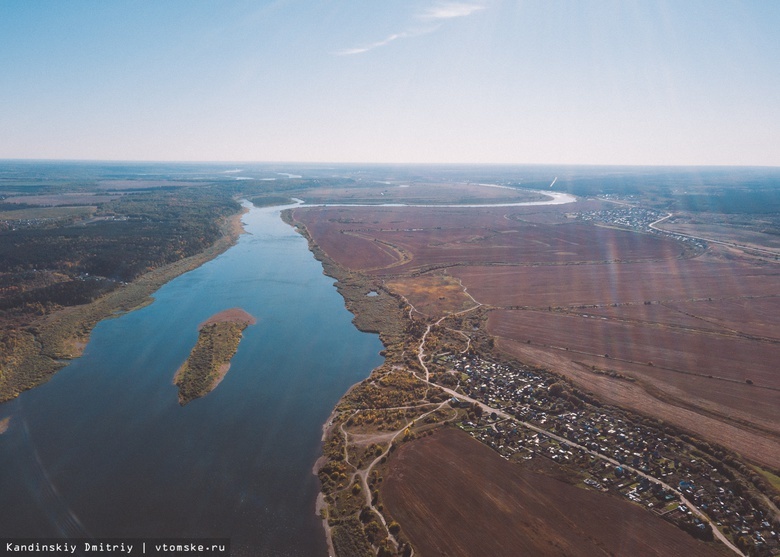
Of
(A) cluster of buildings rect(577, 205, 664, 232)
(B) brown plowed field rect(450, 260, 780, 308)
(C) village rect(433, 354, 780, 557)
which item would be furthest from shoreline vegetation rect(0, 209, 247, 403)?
(A) cluster of buildings rect(577, 205, 664, 232)

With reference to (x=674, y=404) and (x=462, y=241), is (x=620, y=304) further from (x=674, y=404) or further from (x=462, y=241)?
(x=462, y=241)

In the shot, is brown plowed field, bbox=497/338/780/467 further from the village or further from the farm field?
the village

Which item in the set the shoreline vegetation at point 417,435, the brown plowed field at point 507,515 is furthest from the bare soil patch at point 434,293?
the brown plowed field at point 507,515

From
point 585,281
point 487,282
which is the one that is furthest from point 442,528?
point 585,281

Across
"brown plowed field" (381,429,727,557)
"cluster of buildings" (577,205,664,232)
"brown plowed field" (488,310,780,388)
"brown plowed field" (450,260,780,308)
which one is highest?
"cluster of buildings" (577,205,664,232)

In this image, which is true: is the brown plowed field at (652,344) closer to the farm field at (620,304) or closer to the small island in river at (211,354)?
the farm field at (620,304)

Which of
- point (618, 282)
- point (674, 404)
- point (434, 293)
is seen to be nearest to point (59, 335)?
point (434, 293)

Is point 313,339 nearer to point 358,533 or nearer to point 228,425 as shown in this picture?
point 228,425
